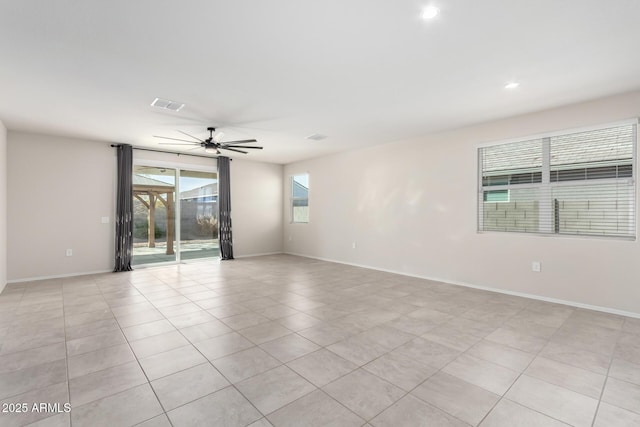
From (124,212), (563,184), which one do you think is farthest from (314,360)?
(124,212)

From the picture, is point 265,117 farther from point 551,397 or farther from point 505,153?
point 551,397

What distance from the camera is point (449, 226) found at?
5238 millimetres

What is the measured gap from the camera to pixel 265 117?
4.61 metres

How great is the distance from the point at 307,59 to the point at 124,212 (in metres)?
5.40

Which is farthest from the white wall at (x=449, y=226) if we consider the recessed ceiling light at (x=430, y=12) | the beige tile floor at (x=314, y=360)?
the recessed ceiling light at (x=430, y=12)

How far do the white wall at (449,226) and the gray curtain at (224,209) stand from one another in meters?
2.04

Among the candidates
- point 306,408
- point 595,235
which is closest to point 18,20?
point 306,408

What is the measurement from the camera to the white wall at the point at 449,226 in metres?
3.81

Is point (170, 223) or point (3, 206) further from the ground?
point (3, 206)

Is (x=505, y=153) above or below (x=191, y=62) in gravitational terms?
below

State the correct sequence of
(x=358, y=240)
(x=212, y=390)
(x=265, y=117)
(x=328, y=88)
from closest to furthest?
(x=212, y=390) < (x=328, y=88) < (x=265, y=117) < (x=358, y=240)

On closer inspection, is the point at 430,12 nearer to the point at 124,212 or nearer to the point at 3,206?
the point at 124,212

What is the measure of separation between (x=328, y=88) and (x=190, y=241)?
218 inches

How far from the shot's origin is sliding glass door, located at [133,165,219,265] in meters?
6.71
